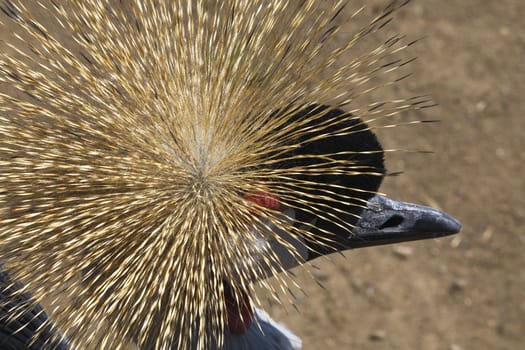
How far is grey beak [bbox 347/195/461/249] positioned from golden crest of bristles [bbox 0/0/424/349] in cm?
19

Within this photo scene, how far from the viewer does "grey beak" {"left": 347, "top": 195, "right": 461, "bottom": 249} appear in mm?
1180

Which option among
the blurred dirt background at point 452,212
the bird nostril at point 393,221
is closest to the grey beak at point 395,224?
the bird nostril at point 393,221

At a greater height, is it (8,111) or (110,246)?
(8,111)

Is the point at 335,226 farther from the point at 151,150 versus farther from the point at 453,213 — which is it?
the point at 453,213

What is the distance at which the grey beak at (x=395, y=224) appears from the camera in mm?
1180

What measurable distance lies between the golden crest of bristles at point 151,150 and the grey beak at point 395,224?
19cm

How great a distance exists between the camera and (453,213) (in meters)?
2.50

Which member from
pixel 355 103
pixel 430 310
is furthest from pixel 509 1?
pixel 430 310

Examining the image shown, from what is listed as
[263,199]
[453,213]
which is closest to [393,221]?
[263,199]

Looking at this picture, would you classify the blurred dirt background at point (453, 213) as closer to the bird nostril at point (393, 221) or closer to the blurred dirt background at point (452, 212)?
the blurred dirt background at point (452, 212)

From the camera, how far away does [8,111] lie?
946 millimetres

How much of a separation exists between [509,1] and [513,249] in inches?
42.2

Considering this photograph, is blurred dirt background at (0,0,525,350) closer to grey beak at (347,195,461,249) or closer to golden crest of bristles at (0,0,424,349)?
grey beak at (347,195,461,249)

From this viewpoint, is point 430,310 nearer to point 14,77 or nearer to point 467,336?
point 467,336
